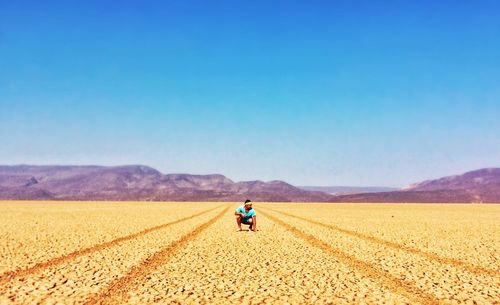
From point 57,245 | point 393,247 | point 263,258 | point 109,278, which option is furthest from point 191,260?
point 393,247

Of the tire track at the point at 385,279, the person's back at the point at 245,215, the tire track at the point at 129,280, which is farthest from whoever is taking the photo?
the person's back at the point at 245,215

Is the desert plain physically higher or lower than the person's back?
lower

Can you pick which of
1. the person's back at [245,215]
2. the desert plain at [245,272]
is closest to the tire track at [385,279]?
the desert plain at [245,272]

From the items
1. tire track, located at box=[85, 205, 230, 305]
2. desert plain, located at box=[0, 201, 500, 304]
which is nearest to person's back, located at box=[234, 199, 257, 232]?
desert plain, located at box=[0, 201, 500, 304]

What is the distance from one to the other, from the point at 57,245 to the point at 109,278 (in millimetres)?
7008

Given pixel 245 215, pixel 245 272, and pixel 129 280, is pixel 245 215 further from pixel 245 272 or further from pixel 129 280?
pixel 129 280

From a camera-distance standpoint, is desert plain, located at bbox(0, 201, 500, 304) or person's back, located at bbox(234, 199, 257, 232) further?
person's back, located at bbox(234, 199, 257, 232)

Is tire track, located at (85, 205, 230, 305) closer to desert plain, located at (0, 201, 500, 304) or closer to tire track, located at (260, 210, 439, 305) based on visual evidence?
desert plain, located at (0, 201, 500, 304)

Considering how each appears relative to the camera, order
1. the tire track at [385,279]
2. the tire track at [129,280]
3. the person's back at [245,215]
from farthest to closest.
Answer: the person's back at [245,215] < the tire track at [385,279] < the tire track at [129,280]

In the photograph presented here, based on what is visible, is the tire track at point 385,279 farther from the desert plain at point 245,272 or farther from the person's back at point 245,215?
the person's back at point 245,215

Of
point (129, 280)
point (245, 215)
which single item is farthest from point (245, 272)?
point (245, 215)

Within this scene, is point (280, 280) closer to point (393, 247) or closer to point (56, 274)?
point (56, 274)

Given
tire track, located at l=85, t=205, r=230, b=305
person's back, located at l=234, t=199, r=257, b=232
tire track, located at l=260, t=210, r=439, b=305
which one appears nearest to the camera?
tire track, located at l=85, t=205, r=230, b=305

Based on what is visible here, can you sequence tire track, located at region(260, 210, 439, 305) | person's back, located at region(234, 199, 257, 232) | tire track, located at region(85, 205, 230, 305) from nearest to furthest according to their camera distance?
tire track, located at region(85, 205, 230, 305) < tire track, located at region(260, 210, 439, 305) < person's back, located at region(234, 199, 257, 232)
